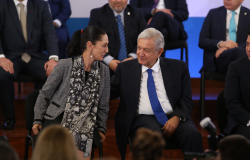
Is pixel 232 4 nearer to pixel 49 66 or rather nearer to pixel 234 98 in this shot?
pixel 234 98

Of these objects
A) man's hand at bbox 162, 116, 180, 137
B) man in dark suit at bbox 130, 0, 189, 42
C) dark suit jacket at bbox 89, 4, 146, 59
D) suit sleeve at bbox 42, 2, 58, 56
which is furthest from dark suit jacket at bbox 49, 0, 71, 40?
man's hand at bbox 162, 116, 180, 137

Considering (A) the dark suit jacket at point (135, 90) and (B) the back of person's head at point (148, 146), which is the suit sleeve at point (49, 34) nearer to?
(A) the dark suit jacket at point (135, 90)

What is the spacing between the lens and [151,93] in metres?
2.61

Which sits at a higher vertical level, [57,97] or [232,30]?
[232,30]

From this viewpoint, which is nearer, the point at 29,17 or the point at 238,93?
the point at 238,93

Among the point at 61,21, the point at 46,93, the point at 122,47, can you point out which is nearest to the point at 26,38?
the point at 61,21

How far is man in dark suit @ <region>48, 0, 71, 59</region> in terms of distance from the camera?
13.8ft

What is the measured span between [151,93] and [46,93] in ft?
2.74

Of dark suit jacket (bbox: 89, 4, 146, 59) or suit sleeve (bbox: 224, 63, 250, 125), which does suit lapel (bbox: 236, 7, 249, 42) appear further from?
suit sleeve (bbox: 224, 63, 250, 125)

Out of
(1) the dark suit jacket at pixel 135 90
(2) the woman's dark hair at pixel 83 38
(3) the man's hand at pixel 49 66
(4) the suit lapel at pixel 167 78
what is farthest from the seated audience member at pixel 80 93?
(3) the man's hand at pixel 49 66

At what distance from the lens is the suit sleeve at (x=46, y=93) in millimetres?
2484

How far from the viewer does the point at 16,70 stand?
3408 millimetres

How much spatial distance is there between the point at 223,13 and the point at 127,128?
208cm

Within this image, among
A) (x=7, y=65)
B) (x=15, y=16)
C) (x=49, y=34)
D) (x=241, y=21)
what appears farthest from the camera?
(x=241, y=21)
